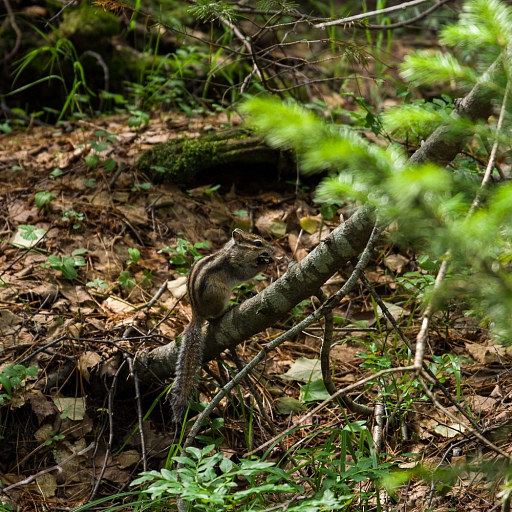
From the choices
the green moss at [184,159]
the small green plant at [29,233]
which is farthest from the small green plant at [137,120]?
the small green plant at [29,233]

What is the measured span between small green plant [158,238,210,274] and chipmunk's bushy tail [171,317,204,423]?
1021 mm

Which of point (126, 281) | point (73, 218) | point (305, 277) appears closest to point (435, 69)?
point (305, 277)

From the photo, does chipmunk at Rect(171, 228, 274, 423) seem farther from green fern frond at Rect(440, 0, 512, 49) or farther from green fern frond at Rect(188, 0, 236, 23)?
green fern frond at Rect(440, 0, 512, 49)

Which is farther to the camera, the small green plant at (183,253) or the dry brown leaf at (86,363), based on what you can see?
the small green plant at (183,253)

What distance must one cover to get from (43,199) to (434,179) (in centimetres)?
364

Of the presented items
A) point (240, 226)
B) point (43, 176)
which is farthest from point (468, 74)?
point (43, 176)

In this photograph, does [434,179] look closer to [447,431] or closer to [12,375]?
[447,431]

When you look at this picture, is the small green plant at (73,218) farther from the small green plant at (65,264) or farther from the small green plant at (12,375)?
the small green plant at (12,375)

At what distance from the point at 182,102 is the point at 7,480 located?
393 cm

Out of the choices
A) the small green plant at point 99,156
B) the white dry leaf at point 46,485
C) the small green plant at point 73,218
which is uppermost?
the small green plant at point 99,156

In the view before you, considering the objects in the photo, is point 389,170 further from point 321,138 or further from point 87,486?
point 87,486

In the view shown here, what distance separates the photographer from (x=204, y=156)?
4.91m

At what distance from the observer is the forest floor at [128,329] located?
3.04 metres

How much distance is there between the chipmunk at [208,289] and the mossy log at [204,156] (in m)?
1.37
